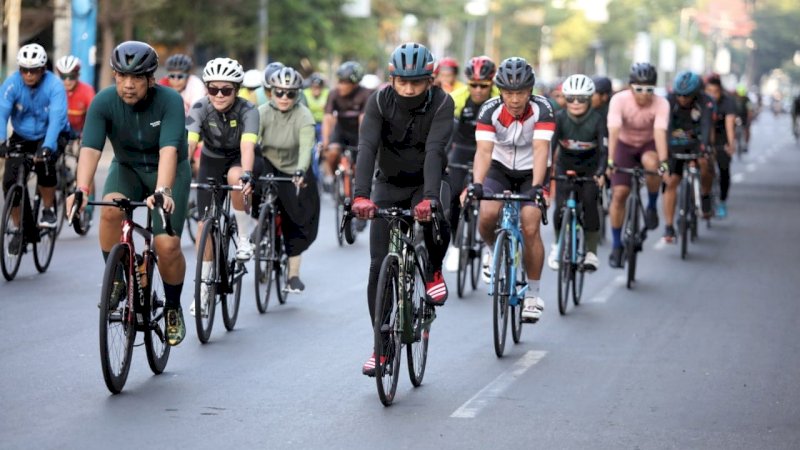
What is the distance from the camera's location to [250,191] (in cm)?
1113

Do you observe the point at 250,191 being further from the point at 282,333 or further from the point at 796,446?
the point at 796,446

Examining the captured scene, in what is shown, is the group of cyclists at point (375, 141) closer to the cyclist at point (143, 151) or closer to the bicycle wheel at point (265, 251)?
the cyclist at point (143, 151)

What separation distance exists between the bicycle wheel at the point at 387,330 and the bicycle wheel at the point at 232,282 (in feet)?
8.57

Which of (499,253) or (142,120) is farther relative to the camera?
(499,253)

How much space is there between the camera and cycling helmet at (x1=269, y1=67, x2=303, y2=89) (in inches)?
500

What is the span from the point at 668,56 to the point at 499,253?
12251 centimetres

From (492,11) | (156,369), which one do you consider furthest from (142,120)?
(492,11)

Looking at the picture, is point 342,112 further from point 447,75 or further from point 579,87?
point 579,87

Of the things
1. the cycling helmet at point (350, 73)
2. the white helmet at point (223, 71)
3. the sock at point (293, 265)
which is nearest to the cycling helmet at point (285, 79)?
the white helmet at point (223, 71)

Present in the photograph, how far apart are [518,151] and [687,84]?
18.7 ft

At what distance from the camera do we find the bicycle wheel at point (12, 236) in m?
13.1

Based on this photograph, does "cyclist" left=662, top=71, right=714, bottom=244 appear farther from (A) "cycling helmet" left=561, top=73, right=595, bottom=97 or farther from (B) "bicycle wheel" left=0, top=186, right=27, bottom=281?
(B) "bicycle wheel" left=0, top=186, right=27, bottom=281

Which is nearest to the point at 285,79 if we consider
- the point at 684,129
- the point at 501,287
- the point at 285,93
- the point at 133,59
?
the point at 285,93

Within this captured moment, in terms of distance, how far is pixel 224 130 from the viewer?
12141mm
